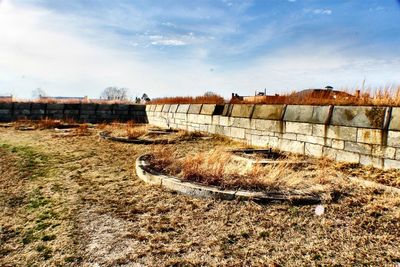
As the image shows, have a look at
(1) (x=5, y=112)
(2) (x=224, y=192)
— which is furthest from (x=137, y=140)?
(1) (x=5, y=112)

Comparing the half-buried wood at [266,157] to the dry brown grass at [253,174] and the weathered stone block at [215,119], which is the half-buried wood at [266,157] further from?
the weathered stone block at [215,119]

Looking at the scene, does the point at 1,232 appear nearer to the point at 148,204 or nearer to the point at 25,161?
the point at 148,204

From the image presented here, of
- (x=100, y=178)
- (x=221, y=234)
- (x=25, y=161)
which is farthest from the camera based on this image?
(x=25, y=161)

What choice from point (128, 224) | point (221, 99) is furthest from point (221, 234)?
point (221, 99)

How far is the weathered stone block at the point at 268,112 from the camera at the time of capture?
7184mm

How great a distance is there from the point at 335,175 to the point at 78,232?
3777 mm

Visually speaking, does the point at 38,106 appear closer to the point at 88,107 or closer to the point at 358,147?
the point at 88,107

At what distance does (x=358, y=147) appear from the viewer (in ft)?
17.5

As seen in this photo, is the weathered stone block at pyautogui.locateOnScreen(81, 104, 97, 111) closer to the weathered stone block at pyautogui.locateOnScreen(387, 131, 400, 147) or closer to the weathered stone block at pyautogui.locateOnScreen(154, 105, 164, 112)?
the weathered stone block at pyautogui.locateOnScreen(154, 105, 164, 112)

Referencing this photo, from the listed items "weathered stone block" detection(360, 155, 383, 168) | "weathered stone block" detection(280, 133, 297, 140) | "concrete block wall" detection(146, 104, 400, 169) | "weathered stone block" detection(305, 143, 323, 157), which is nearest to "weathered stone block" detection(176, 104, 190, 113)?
"concrete block wall" detection(146, 104, 400, 169)

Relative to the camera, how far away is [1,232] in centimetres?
346

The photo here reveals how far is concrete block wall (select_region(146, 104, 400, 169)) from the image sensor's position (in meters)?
4.94

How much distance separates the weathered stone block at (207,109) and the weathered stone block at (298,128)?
335 cm

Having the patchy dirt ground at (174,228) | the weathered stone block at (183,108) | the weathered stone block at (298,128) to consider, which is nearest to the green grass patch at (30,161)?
the patchy dirt ground at (174,228)
